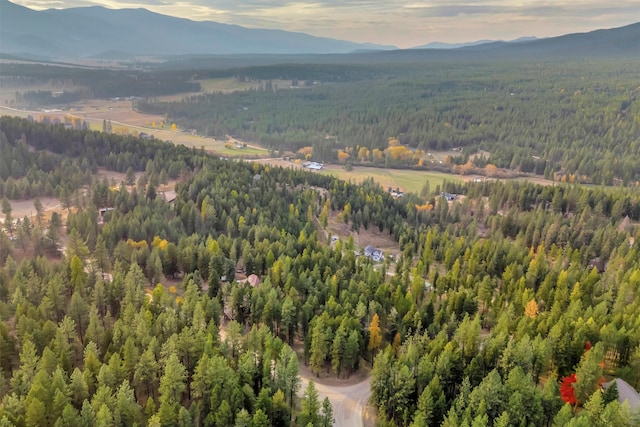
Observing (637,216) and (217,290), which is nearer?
(217,290)

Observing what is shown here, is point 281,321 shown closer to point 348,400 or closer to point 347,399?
point 347,399

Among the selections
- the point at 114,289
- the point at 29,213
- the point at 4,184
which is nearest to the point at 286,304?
the point at 114,289

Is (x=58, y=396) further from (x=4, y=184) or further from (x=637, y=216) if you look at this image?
(x=637, y=216)

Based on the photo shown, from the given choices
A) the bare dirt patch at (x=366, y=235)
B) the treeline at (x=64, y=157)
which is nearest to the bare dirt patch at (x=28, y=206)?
the treeline at (x=64, y=157)

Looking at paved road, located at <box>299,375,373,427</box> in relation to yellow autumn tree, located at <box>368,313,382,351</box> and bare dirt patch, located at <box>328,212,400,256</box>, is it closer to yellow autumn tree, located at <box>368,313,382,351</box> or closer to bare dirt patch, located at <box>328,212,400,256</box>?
yellow autumn tree, located at <box>368,313,382,351</box>

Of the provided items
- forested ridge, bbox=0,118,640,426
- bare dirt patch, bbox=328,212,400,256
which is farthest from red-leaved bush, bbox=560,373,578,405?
bare dirt patch, bbox=328,212,400,256

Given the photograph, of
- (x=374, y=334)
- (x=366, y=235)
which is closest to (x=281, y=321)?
(x=374, y=334)

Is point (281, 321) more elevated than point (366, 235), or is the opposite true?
point (281, 321)
